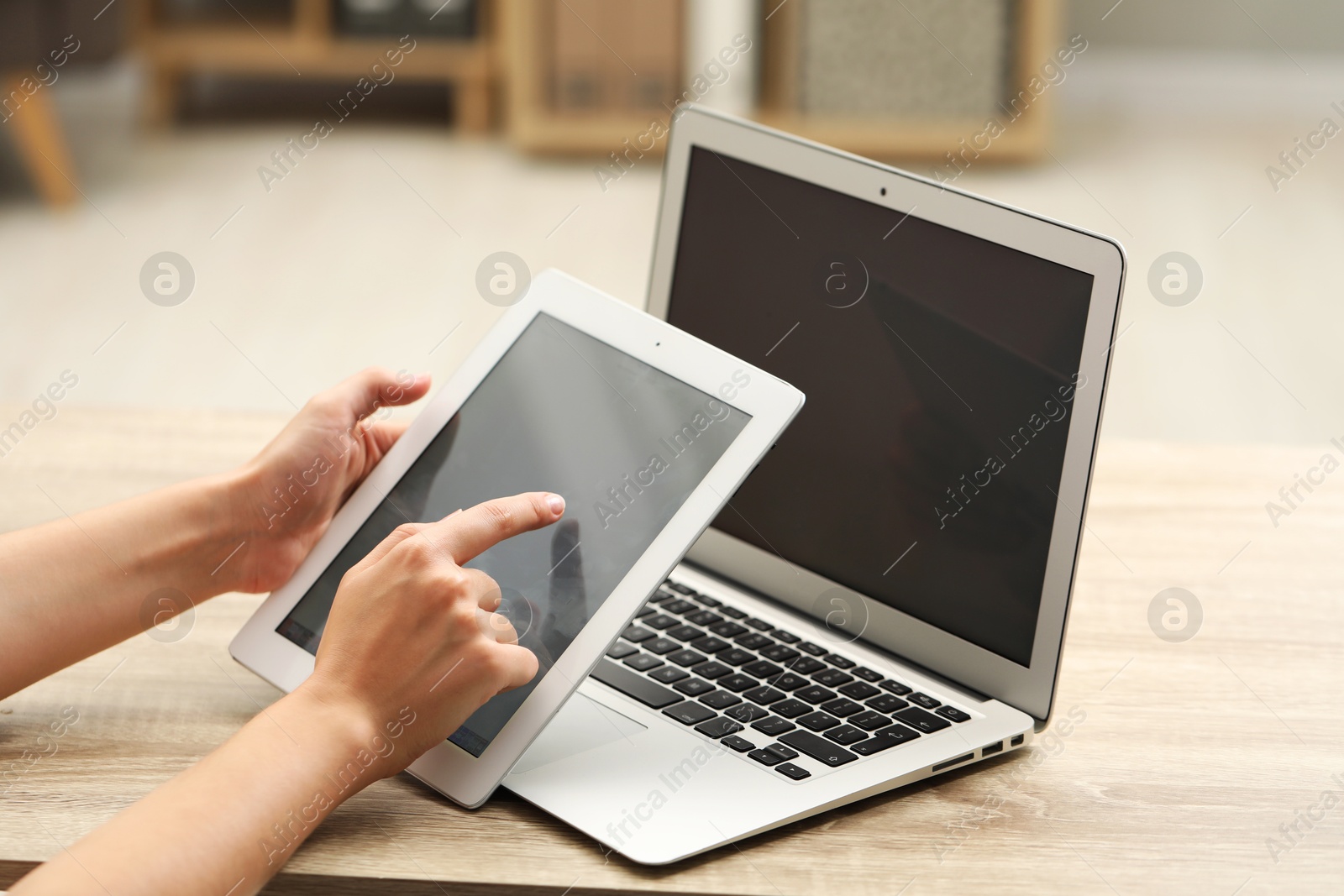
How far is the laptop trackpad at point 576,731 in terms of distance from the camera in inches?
24.6

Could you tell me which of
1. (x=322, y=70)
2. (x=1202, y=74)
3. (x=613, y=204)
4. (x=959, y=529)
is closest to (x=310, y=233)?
(x=613, y=204)

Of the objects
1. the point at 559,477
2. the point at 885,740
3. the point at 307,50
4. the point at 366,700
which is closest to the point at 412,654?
the point at 366,700

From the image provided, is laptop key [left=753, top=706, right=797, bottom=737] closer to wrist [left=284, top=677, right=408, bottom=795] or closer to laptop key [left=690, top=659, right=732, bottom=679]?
laptop key [left=690, top=659, right=732, bottom=679]

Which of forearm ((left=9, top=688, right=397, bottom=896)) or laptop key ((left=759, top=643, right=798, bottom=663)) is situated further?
laptop key ((left=759, top=643, right=798, bottom=663))

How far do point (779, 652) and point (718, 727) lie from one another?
9 cm

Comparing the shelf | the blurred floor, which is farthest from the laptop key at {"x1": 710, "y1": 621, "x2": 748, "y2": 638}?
the shelf

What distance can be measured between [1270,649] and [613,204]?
2529mm

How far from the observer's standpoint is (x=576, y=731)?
2.14 ft

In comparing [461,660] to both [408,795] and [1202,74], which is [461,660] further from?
[1202,74]

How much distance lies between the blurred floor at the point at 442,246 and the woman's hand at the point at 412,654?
5.53 feet

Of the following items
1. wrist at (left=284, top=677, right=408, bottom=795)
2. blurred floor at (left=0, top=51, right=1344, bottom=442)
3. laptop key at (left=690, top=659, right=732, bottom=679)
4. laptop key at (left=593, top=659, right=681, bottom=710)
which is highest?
blurred floor at (left=0, top=51, right=1344, bottom=442)

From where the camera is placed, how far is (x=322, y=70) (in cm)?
363

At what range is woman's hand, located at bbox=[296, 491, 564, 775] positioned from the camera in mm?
580

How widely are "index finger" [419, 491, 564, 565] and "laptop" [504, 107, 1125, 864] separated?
0.11m
